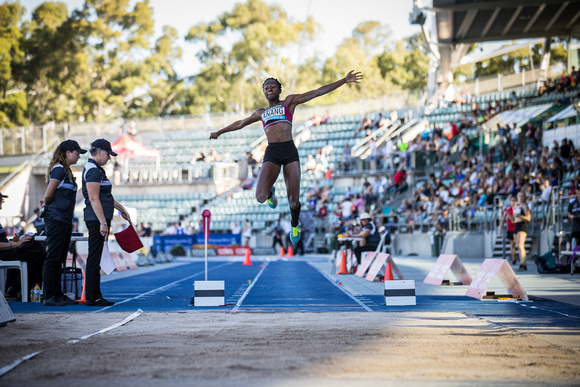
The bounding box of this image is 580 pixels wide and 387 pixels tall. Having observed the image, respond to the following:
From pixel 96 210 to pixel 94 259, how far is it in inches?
28.4

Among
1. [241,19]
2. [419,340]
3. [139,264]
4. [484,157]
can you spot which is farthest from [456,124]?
[241,19]

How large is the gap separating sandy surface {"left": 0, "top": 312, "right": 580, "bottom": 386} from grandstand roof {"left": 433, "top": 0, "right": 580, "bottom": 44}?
2194 cm

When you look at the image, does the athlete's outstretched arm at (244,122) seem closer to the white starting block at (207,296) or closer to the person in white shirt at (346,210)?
the white starting block at (207,296)

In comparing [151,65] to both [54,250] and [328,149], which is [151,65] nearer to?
[328,149]

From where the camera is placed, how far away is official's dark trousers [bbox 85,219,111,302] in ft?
31.9

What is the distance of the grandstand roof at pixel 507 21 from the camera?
93.3ft

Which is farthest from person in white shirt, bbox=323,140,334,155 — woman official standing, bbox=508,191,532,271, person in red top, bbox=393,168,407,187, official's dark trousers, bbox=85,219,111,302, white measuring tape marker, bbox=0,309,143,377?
white measuring tape marker, bbox=0,309,143,377

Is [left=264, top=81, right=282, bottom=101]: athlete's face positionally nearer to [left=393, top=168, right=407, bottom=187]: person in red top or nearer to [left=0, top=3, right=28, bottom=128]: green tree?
[left=393, top=168, right=407, bottom=187]: person in red top

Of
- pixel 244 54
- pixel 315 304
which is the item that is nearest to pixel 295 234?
pixel 315 304

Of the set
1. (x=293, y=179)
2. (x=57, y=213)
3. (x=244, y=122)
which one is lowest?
(x=57, y=213)

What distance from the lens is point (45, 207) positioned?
9672mm

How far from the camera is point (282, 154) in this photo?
10156 millimetres

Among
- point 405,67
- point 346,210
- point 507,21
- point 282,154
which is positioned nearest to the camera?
point 282,154

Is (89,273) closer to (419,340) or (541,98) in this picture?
(419,340)
